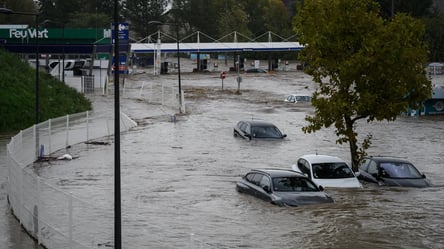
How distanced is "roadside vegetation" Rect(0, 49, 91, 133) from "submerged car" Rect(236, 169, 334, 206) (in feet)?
90.4

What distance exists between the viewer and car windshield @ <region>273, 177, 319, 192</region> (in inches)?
883

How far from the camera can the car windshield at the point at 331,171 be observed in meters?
25.8

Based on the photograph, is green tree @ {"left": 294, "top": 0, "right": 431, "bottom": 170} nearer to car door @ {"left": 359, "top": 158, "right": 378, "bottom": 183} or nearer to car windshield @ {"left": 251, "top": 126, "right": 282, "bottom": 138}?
car door @ {"left": 359, "top": 158, "right": 378, "bottom": 183}

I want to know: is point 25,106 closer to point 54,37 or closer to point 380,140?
point 380,140

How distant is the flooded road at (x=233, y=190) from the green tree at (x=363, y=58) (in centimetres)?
296

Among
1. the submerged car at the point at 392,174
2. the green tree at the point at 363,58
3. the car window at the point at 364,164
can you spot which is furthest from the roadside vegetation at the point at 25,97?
the submerged car at the point at 392,174

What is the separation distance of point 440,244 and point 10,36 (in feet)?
204

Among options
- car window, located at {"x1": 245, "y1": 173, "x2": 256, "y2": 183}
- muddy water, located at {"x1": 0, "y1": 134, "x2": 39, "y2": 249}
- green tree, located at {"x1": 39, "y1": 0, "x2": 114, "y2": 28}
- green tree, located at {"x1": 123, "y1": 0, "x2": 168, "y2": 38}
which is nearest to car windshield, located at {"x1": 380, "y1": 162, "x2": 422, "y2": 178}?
car window, located at {"x1": 245, "y1": 173, "x2": 256, "y2": 183}

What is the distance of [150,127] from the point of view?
47.3m

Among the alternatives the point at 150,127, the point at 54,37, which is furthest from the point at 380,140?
the point at 54,37

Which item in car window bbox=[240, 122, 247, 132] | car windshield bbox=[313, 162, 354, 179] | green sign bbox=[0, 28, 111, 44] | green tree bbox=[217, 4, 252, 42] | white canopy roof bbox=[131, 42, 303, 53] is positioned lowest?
car window bbox=[240, 122, 247, 132]

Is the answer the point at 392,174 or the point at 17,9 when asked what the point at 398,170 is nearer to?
the point at 392,174

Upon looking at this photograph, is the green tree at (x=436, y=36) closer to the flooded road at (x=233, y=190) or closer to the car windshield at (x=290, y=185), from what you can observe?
the flooded road at (x=233, y=190)

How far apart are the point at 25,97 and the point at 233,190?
2743 centimetres
